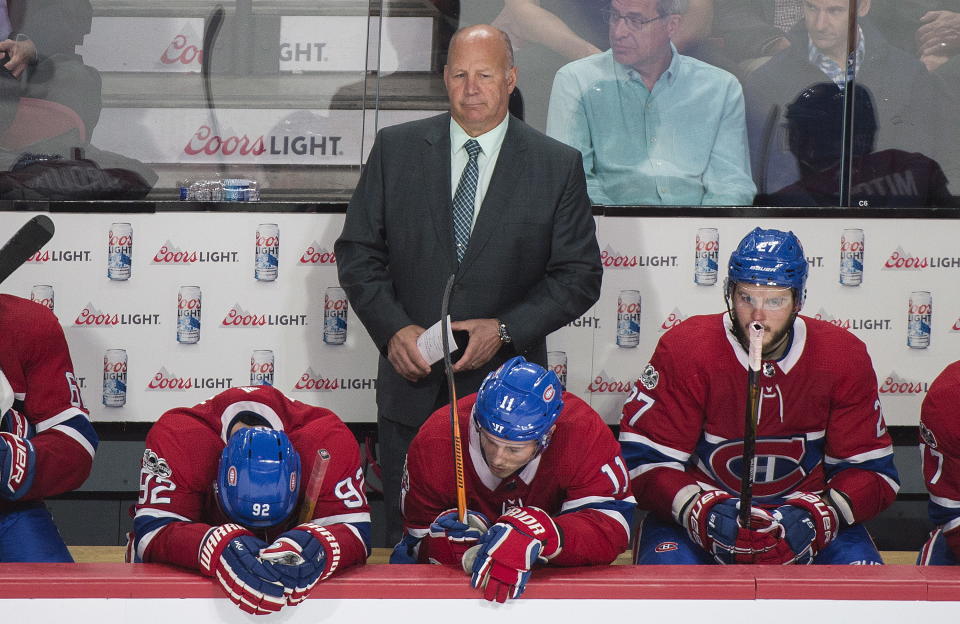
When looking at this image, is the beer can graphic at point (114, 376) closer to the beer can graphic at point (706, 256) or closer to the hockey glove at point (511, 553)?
the beer can graphic at point (706, 256)

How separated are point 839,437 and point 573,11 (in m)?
1.95

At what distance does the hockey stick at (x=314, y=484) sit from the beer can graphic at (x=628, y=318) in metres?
1.80

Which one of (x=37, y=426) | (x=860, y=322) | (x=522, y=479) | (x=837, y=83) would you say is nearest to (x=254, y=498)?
(x=522, y=479)

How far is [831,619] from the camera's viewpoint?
99.5 inches

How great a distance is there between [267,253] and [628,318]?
4.22 ft

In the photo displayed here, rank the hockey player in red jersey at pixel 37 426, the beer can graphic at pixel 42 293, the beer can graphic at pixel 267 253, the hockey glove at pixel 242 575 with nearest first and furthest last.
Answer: the hockey glove at pixel 242 575, the hockey player in red jersey at pixel 37 426, the beer can graphic at pixel 42 293, the beer can graphic at pixel 267 253

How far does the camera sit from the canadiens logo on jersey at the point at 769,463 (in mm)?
3504

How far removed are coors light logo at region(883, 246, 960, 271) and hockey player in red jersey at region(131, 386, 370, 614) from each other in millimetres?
2302

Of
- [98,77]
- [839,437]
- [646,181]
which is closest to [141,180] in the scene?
[98,77]

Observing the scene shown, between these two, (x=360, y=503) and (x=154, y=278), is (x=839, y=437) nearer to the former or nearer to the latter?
(x=360, y=503)

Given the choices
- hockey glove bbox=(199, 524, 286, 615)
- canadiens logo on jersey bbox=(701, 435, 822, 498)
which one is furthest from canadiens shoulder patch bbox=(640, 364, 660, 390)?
hockey glove bbox=(199, 524, 286, 615)

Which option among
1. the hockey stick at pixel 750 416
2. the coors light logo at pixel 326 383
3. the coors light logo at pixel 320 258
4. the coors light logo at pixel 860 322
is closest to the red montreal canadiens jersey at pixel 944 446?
the hockey stick at pixel 750 416

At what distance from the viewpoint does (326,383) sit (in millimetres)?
4520

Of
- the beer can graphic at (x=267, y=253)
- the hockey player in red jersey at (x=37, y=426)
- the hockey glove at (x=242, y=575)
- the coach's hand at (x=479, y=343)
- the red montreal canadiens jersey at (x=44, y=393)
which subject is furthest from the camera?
the beer can graphic at (x=267, y=253)
